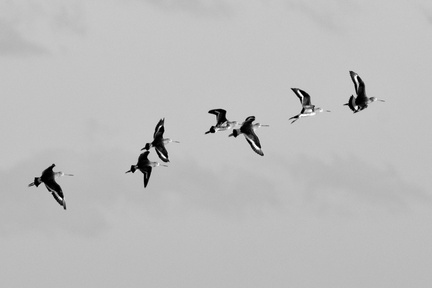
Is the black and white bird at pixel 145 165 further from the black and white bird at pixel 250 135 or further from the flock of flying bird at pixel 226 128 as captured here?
the black and white bird at pixel 250 135

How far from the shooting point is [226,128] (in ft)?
294

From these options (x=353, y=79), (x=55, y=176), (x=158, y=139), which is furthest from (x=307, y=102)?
(x=55, y=176)

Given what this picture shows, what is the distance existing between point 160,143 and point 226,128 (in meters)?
5.29

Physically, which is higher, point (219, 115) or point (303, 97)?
point (303, 97)

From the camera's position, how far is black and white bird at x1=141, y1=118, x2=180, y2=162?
88125 millimetres

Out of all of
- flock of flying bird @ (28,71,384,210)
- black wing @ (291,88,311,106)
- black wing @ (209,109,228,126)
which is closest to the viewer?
flock of flying bird @ (28,71,384,210)

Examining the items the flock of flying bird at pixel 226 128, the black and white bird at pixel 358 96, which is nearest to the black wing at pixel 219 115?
the flock of flying bird at pixel 226 128

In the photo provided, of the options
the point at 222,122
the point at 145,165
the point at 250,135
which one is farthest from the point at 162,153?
the point at 250,135

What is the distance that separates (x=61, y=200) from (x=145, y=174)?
332 inches

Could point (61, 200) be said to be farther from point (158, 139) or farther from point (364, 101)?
point (364, 101)

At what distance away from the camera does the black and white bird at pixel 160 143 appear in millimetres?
88125

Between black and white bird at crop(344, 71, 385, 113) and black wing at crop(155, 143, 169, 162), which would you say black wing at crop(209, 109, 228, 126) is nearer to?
Answer: black wing at crop(155, 143, 169, 162)

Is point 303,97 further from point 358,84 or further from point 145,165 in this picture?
point 145,165

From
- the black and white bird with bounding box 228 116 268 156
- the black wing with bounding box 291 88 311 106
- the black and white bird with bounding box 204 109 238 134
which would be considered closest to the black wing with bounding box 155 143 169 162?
the black and white bird with bounding box 204 109 238 134
